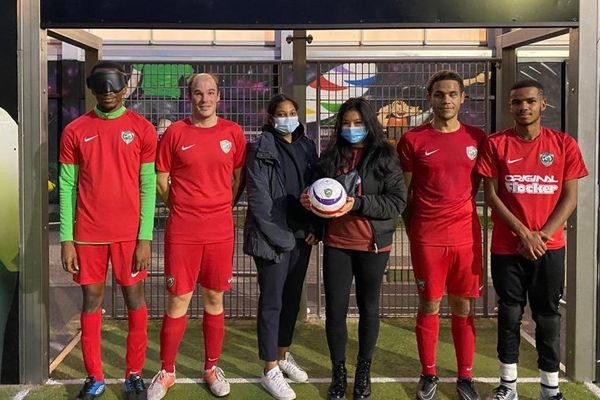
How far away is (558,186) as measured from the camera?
13.0 feet

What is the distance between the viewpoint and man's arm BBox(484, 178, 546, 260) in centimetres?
386

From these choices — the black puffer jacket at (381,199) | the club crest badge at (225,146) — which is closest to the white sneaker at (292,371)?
the black puffer jacket at (381,199)

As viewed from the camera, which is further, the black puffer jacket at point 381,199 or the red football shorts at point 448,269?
the red football shorts at point 448,269

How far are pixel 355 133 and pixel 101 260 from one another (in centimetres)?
173

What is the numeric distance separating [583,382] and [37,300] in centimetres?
375

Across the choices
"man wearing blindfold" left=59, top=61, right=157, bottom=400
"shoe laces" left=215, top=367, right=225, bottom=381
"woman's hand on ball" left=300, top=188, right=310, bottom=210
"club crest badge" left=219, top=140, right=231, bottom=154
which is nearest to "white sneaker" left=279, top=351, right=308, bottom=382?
"shoe laces" left=215, top=367, right=225, bottom=381

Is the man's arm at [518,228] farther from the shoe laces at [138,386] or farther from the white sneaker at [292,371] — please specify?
the shoe laces at [138,386]

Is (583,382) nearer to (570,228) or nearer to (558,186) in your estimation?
(570,228)

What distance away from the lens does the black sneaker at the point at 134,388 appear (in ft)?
13.5

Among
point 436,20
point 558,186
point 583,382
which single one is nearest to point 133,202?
point 436,20

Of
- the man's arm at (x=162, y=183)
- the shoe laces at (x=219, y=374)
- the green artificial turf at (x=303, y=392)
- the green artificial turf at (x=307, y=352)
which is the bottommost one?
the green artificial turf at (x=303, y=392)

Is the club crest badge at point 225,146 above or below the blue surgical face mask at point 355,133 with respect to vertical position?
below

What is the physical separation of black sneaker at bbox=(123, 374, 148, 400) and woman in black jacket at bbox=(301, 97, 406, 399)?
3.89 feet

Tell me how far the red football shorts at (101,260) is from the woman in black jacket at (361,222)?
1.13m
